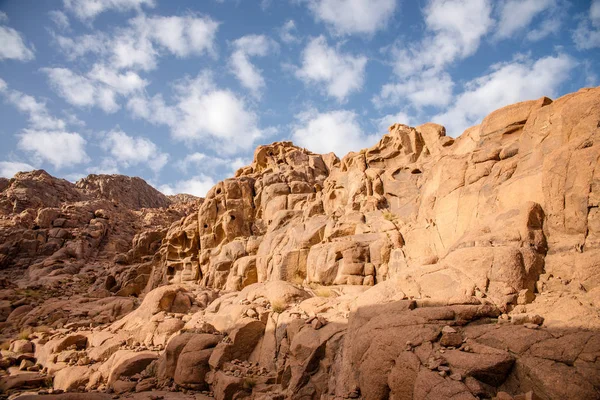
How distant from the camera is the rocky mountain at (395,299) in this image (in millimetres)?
6172

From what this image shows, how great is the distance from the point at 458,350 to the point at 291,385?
4.58m

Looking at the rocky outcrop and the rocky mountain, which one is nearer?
the rocky mountain

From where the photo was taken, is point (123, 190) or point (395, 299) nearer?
point (395, 299)

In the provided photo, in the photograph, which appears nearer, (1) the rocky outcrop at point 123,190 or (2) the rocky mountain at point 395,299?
(2) the rocky mountain at point 395,299

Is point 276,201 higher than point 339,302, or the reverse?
point 276,201

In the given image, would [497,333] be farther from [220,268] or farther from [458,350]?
[220,268]

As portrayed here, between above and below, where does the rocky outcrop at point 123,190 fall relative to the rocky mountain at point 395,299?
above

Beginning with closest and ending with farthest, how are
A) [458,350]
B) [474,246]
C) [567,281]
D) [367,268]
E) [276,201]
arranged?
[458,350]
[567,281]
[474,246]
[367,268]
[276,201]

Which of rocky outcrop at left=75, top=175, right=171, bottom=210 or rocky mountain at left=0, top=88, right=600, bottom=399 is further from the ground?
rocky outcrop at left=75, top=175, right=171, bottom=210

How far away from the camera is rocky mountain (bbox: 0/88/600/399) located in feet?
20.2

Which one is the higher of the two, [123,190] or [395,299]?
[123,190]

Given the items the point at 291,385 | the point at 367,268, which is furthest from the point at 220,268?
the point at 291,385

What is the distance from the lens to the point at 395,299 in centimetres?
890

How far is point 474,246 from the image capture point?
9.41 m
